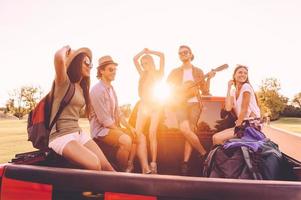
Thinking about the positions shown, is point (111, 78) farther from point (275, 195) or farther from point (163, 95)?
point (275, 195)

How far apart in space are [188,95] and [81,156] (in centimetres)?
220

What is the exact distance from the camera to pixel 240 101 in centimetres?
405

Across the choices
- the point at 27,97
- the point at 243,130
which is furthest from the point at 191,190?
the point at 27,97

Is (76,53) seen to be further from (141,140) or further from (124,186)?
(124,186)

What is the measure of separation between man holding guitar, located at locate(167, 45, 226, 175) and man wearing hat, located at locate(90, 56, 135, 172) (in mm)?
604

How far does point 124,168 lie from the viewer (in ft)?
12.3

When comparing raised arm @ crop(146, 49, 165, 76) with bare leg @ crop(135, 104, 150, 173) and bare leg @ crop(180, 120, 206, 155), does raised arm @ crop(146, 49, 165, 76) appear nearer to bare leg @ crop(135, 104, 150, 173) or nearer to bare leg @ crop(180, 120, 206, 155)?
bare leg @ crop(135, 104, 150, 173)

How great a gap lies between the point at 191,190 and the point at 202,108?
10.5 feet

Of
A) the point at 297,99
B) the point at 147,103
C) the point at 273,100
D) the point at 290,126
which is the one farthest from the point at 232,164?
the point at 297,99

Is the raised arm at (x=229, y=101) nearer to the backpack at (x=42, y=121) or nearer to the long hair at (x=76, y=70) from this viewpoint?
the long hair at (x=76, y=70)

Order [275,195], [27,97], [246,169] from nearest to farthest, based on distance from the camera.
→ [275,195] < [246,169] < [27,97]

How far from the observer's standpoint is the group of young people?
9.78 feet

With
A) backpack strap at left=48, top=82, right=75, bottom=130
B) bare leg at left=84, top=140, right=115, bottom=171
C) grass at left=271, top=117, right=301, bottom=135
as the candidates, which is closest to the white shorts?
backpack strap at left=48, top=82, right=75, bottom=130

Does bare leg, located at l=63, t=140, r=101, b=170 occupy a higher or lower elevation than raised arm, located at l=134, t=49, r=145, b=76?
lower
